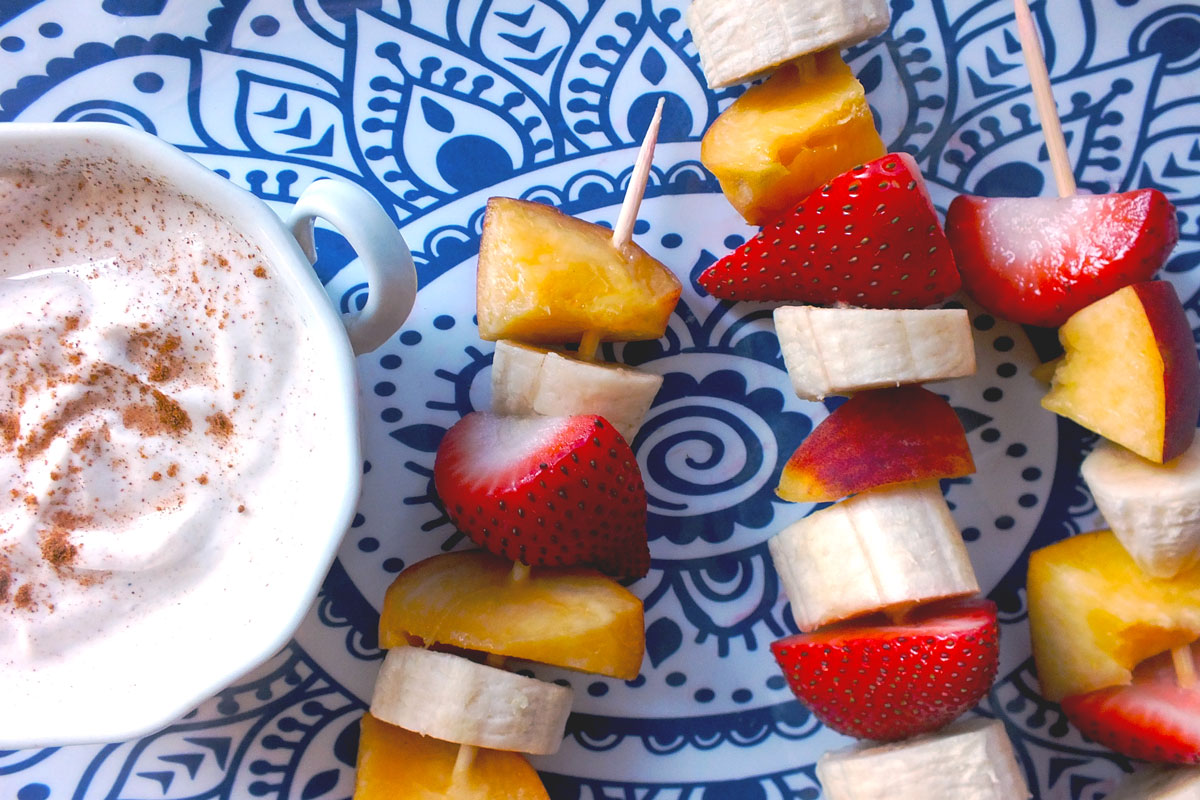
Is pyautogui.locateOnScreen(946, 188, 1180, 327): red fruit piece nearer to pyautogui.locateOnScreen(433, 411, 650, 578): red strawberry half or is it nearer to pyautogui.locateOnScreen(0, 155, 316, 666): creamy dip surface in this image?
pyautogui.locateOnScreen(433, 411, 650, 578): red strawberry half

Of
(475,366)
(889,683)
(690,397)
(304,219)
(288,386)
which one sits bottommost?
(889,683)

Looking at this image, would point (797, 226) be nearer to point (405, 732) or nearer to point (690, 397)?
point (690, 397)

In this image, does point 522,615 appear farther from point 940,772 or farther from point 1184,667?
point 1184,667

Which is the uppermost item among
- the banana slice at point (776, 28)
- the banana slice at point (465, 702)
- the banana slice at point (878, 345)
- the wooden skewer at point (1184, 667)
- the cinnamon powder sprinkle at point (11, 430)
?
the banana slice at point (776, 28)

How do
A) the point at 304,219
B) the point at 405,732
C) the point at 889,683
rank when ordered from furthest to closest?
the point at 405,732
the point at 889,683
the point at 304,219

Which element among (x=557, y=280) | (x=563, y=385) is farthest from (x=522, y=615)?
(x=557, y=280)

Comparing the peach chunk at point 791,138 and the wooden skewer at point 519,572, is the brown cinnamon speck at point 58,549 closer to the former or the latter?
the wooden skewer at point 519,572

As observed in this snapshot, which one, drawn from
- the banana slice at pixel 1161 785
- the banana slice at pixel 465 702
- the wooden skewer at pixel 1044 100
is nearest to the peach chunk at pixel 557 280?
the banana slice at pixel 465 702

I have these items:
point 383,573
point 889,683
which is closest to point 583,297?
point 383,573
